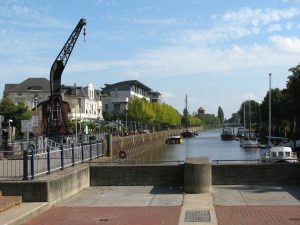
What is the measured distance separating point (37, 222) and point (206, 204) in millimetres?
5126

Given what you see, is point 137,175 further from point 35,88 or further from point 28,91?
point 28,91

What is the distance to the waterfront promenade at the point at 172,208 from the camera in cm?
1319

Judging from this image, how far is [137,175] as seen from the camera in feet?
67.2

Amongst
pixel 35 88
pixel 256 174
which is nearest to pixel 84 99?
pixel 35 88

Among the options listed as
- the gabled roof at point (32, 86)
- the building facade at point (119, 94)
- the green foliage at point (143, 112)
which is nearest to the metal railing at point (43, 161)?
the gabled roof at point (32, 86)

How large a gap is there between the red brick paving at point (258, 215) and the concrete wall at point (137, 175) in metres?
5.34

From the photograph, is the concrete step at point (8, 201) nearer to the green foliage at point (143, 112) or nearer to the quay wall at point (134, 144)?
the quay wall at point (134, 144)

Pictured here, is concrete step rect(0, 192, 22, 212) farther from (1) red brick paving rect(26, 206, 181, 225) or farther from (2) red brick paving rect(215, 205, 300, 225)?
(2) red brick paving rect(215, 205, 300, 225)

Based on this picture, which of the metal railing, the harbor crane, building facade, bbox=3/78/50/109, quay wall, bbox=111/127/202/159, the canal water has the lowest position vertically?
the canal water

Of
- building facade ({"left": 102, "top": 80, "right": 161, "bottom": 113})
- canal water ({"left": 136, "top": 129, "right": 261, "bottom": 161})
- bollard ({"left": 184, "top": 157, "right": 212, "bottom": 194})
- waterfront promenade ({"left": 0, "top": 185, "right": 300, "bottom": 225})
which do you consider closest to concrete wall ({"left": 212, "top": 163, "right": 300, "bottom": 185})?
waterfront promenade ({"left": 0, "top": 185, "right": 300, "bottom": 225})

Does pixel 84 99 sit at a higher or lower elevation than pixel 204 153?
higher

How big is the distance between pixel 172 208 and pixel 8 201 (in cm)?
457

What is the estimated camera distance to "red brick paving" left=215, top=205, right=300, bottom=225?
1268 cm

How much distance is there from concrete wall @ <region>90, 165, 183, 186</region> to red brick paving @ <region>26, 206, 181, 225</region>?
16.5ft
